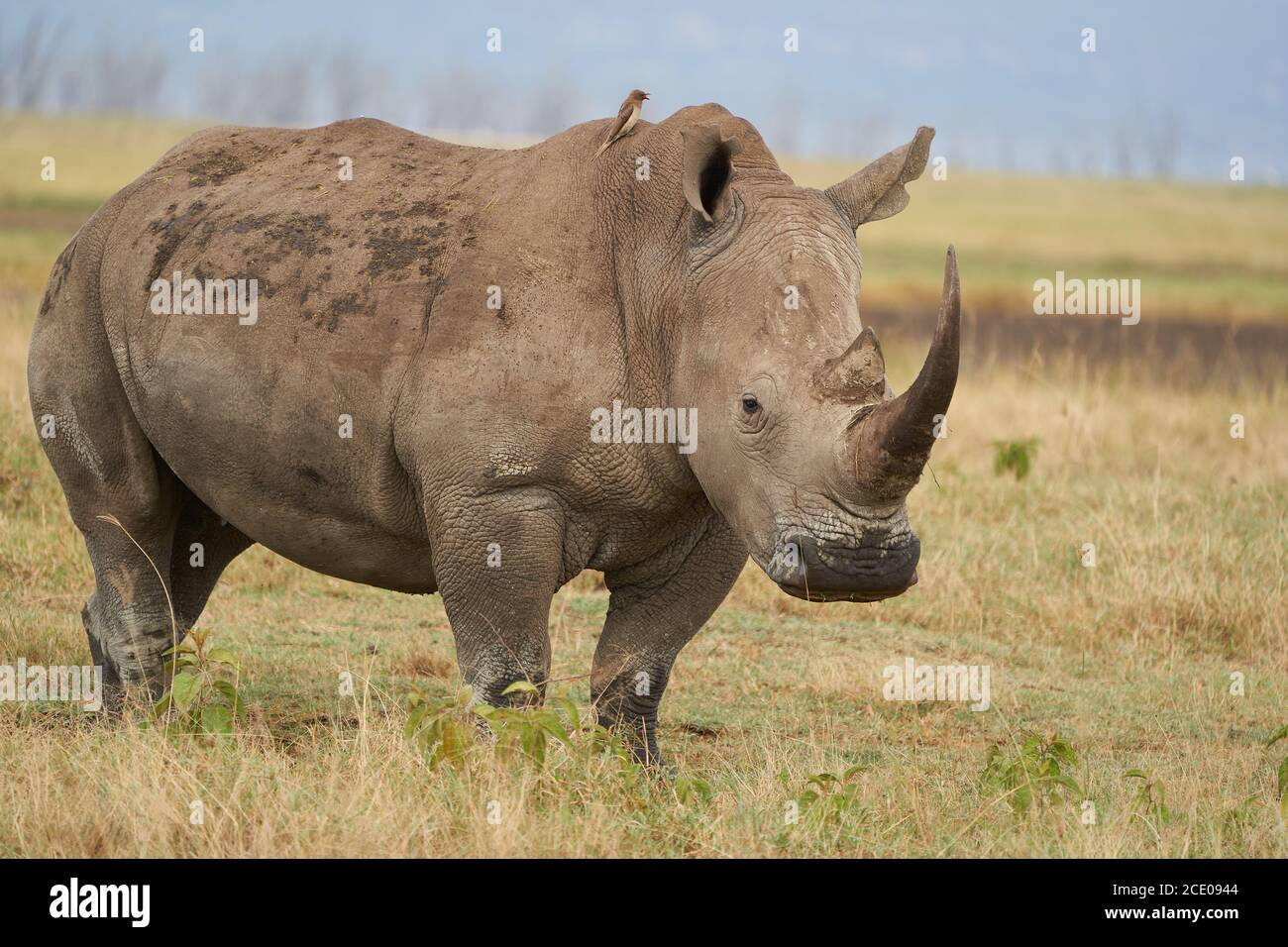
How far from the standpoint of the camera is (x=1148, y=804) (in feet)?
19.1

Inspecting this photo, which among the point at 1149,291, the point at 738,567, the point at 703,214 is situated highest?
the point at 1149,291

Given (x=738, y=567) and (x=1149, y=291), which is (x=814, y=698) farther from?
(x=1149, y=291)

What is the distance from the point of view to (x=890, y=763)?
665cm

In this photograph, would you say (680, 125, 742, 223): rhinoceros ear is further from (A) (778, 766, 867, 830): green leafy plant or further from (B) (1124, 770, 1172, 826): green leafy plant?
(B) (1124, 770, 1172, 826): green leafy plant

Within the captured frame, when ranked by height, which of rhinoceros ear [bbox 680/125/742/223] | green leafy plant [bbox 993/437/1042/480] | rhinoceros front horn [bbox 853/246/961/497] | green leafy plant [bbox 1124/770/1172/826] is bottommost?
green leafy plant [bbox 1124/770/1172/826]

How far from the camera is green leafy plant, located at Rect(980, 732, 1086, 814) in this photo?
5672 mm

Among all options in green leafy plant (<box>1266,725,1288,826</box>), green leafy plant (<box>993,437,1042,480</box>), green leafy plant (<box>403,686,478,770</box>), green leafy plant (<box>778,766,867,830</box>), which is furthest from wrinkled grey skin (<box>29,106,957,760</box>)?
green leafy plant (<box>993,437,1042,480</box>)

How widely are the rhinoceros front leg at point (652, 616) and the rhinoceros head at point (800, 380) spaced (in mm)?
815

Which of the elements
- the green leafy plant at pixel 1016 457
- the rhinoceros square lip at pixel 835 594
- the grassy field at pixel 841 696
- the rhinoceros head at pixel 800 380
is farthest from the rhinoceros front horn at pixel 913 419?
the green leafy plant at pixel 1016 457

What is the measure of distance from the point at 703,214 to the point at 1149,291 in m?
31.4

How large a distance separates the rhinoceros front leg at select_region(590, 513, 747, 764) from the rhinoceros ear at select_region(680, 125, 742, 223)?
1.21 meters

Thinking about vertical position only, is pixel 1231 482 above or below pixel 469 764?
above

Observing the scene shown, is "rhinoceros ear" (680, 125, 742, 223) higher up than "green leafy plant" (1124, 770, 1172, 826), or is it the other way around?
"rhinoceros ear" (680, 125, 742, 223)
